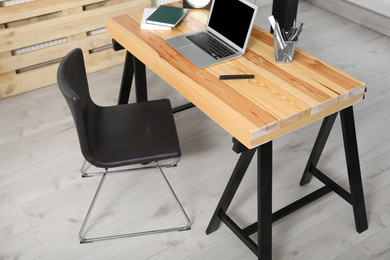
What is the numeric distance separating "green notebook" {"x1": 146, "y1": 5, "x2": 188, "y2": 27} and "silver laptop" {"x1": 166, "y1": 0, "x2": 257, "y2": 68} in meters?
0.13

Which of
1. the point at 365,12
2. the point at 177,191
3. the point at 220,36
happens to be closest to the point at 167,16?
the point at 220,36

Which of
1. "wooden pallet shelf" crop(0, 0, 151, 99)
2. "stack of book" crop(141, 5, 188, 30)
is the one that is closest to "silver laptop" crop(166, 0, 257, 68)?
"stack of book" crop(141, 5, 188, 30)

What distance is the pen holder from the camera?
210 cm

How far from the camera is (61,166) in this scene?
9.03 ft

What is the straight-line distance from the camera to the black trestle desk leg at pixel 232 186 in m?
1.98

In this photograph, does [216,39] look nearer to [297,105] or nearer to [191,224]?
[297,105]

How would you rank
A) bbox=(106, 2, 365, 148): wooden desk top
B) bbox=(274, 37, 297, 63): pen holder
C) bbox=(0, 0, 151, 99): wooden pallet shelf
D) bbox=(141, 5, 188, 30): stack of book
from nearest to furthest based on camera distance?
bbox=(106, 2, 365, 148): wooden desk top
bbox=(274, 37, 297, 63): pen holder
bbox=(141, 5, 188, 30): stack of book
bbox=(0, 0, 151, 99): wooden pallet shelf

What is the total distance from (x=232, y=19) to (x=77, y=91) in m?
0.79

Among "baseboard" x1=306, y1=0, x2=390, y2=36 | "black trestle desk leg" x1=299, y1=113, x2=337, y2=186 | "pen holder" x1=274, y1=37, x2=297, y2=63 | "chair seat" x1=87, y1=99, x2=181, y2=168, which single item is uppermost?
"pen holder" x1=274, y1=37, x2=297, y2=63

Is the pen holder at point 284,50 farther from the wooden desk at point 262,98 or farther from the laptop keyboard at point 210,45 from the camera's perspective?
the laptop keyboard at point 210,45

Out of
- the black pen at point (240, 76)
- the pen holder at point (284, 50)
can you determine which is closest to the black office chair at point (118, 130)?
the black pen at point (240, 76)

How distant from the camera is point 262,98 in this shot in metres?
1.91

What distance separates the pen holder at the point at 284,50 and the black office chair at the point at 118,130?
1.90 ft

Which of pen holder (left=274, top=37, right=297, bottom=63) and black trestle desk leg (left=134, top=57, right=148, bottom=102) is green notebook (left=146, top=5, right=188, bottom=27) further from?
pen holder (left=274, top=37, right=297, bottom=63)
